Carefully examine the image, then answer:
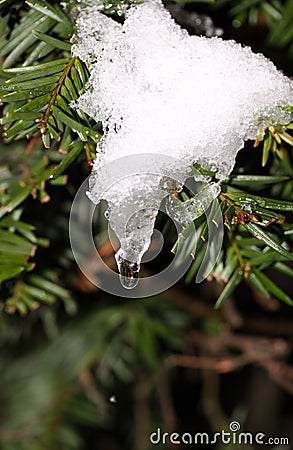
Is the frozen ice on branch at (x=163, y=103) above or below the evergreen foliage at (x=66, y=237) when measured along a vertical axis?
above

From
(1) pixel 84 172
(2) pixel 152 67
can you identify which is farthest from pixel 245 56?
(1) pixel 84 172

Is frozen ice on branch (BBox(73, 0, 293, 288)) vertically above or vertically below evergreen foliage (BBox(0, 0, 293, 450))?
above

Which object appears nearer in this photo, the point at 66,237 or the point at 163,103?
the point at 163,103

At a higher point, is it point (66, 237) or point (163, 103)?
point (163, 103)

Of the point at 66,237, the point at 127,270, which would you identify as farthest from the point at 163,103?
the point at 66,237

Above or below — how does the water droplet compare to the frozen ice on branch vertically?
below

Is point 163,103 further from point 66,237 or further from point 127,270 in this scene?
point 66,237

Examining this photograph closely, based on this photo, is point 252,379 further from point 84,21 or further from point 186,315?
point 84,21

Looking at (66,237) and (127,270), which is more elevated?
(127,270)

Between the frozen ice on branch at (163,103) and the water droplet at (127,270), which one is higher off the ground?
the frozen ice on branch at (163,103)
